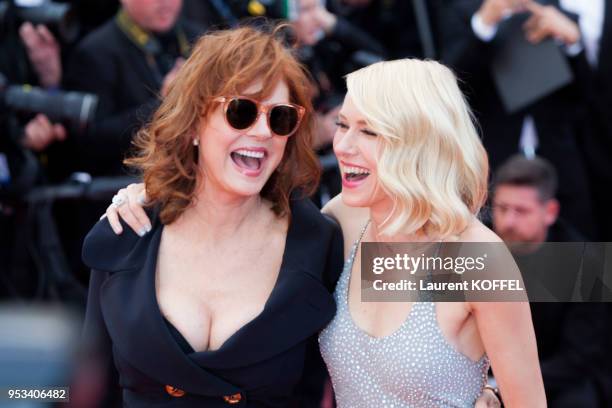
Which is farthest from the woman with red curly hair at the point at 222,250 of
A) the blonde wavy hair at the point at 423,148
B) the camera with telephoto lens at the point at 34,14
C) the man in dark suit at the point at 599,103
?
the man in dark suit at the point at 599,103

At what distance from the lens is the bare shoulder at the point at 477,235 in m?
2.66

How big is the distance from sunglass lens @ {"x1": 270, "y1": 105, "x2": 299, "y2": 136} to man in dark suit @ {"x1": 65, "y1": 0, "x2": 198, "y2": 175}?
157cm

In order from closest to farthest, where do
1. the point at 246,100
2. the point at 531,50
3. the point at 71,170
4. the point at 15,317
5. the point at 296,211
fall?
the point at 15,317
the point at 246,100
the point at 296,211
the point at 71,170
the point at 531,50

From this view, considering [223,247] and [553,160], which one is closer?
[223,247]

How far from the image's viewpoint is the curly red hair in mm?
2883

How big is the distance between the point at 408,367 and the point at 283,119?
764 mm

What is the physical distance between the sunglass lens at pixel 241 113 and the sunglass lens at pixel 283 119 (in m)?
0.06

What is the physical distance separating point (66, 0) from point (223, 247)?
2253mm

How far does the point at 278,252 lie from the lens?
9.84ft

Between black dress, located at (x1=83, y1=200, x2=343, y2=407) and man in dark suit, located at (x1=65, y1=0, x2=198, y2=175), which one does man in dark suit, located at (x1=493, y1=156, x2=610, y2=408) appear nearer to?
man in dark suit, located at (x1=65, y1=0, x2=198, y2=175)

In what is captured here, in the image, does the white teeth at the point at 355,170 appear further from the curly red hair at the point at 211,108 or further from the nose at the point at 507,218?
the nose at the point at 507,218

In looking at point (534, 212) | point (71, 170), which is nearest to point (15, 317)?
point (71, 170)

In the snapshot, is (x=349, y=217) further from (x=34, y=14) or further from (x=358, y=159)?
(x=34, y=14)

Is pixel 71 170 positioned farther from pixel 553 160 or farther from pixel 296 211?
pixel 553 160
